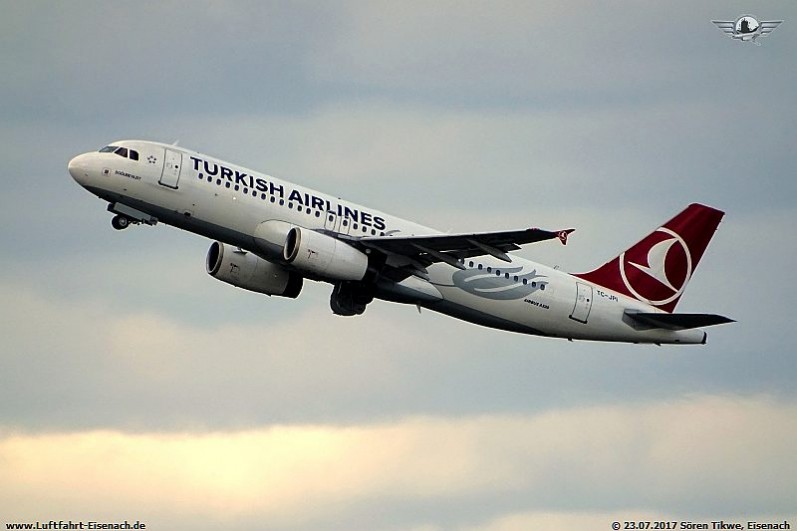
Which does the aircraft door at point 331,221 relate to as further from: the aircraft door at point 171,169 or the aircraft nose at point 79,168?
the aircraft nose at point 79,168

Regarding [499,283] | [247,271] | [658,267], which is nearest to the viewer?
[499,283]

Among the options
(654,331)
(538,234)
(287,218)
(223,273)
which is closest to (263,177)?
(287,218)

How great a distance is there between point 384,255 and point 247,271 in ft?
28.0

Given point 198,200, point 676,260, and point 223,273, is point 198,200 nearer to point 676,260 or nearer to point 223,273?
point 223,273

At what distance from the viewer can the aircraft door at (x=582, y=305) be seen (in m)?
86.9

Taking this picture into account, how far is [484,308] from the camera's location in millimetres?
84500

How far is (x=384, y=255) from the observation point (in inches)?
3201

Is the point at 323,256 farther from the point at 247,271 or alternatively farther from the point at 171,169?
the point at 247,271

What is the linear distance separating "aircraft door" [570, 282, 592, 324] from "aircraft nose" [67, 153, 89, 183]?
2475 centimetres

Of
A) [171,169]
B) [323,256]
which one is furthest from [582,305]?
[171,169]

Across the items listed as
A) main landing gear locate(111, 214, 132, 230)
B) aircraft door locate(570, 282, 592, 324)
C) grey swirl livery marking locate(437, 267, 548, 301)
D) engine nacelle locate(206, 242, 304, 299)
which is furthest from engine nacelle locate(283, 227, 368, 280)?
aircraft door locate(570, 282, 592, 324)

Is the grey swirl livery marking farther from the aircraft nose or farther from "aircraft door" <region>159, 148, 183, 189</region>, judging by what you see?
the aircraft nose

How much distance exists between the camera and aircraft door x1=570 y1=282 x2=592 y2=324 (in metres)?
86.9

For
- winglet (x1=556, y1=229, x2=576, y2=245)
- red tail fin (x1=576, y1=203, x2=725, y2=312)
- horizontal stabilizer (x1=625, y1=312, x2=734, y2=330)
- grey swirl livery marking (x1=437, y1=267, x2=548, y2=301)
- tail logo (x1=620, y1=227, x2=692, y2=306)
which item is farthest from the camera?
tail logo (x1=620, y1=227, x2=692, y2=306)
